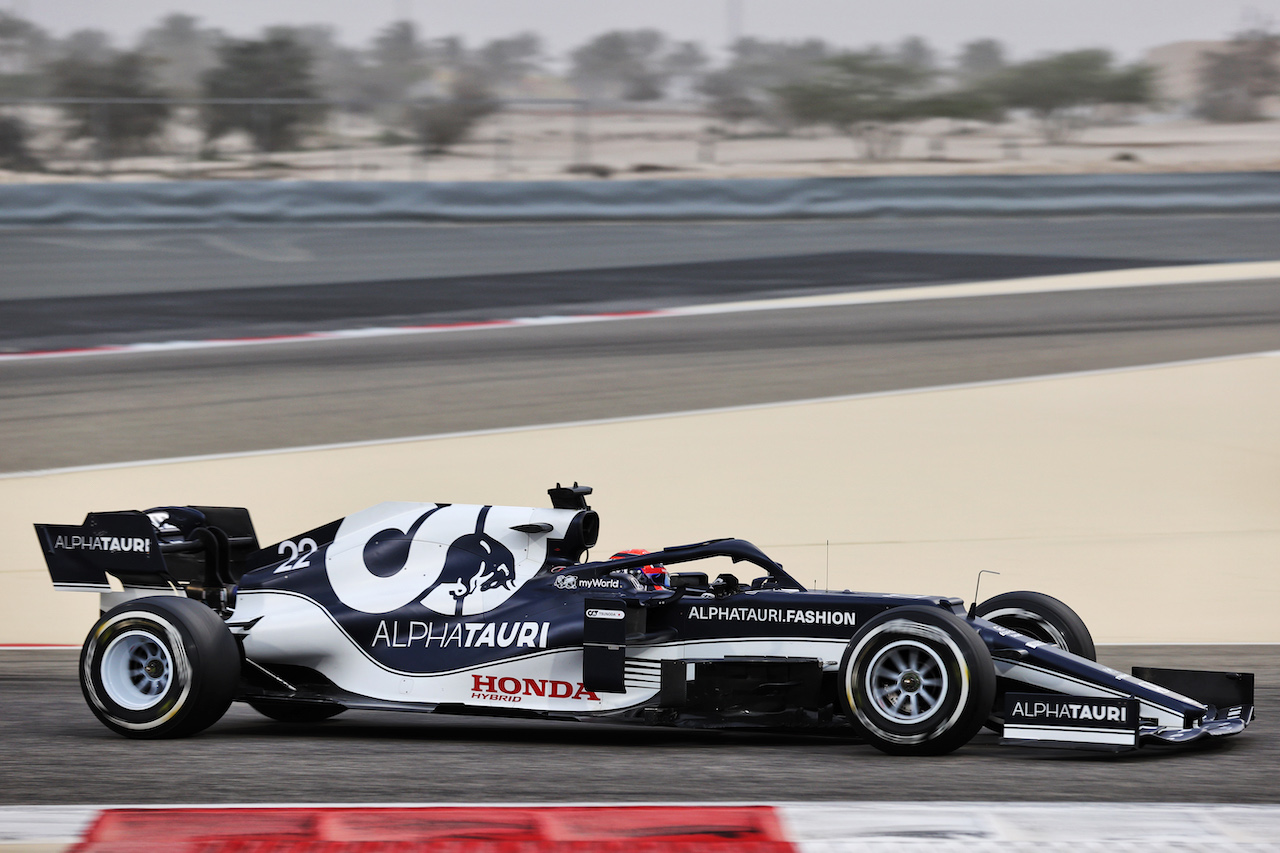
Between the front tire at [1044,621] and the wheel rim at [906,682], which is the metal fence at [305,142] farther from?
the wheel rim at [906,682]

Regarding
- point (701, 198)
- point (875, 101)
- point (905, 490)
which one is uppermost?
point (875, 101)

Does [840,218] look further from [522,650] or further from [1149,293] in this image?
[522,650]

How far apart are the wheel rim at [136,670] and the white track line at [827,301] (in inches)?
512

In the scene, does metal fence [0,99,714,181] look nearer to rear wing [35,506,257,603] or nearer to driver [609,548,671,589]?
rear wing [35,506,257,603]

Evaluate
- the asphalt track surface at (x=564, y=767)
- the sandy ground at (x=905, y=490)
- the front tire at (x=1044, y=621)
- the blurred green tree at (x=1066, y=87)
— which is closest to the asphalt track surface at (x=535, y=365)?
the asphalt track surface at (x=564, y=767)

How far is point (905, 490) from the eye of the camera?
15172mm

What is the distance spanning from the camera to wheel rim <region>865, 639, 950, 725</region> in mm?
6285

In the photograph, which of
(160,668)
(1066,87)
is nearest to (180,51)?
(1066,87)

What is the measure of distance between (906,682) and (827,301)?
17.0 m

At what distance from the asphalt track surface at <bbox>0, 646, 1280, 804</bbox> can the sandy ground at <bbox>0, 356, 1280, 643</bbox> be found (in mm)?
4045

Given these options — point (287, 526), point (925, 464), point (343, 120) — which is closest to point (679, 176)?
point (343, 120)

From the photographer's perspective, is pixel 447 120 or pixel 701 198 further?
pixel 447 120

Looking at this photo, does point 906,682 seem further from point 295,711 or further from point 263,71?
point 263,71

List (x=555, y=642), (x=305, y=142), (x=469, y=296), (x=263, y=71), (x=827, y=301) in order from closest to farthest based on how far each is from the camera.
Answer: (x=555, y=642)
(x=469, y=296)
(x=827, y=301)
(x=305, y=142)
(x=263, y=71)
